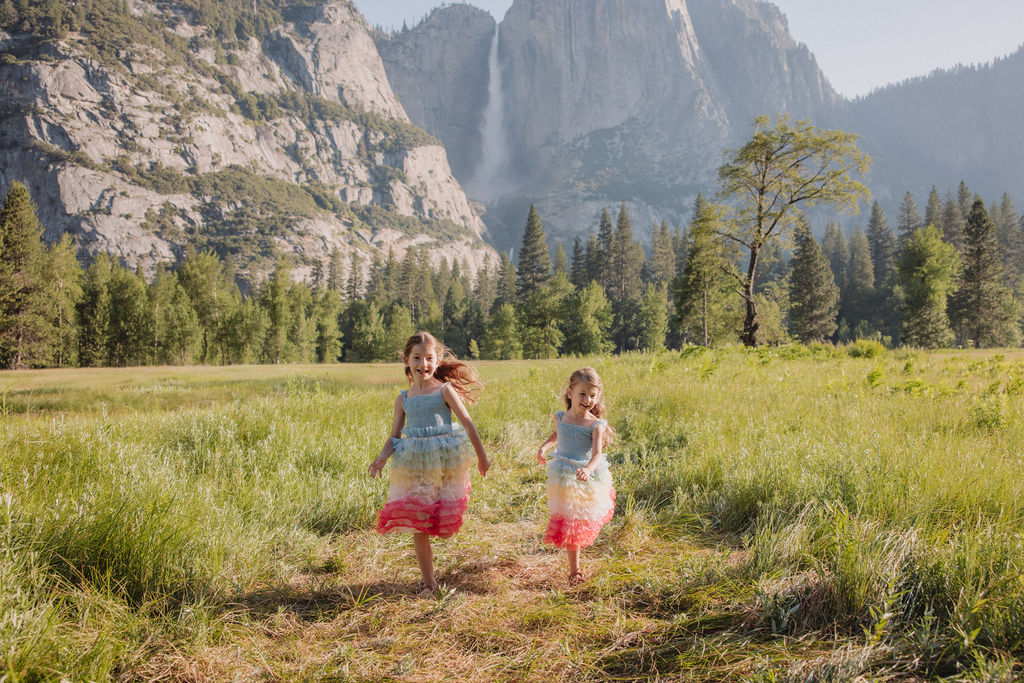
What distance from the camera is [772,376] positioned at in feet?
35.2

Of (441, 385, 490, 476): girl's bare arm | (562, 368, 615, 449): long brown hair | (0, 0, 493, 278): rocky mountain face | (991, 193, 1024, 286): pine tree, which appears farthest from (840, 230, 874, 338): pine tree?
(0, 0, 493, 278): rocky mountain face

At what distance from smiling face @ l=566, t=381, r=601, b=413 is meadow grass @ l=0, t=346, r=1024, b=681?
1.28 meters

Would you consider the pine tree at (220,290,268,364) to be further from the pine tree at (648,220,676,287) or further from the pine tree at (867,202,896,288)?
the pine tree at (867,202,896,288)

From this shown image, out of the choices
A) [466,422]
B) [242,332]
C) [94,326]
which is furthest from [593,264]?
[466,422]

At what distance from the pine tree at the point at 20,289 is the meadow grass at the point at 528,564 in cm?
4338

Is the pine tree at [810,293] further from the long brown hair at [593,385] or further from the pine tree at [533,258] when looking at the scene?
the long brown hair at [593,385]

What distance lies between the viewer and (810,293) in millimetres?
54156

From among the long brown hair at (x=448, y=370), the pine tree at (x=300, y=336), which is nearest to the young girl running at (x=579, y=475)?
the long brown hair at (x=448, y=370)

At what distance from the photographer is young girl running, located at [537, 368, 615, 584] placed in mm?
3652

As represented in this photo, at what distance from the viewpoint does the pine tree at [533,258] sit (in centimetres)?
7044

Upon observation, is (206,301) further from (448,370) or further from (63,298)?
(448,370)

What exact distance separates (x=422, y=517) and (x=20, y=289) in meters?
48.7

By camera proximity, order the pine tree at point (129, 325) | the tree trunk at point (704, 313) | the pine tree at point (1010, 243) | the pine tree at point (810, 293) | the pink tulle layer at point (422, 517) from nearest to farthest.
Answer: the pink tulle layer at point (422, 517) < the pine tree at point (129, 325) < the tree trunk at point (704, 313) < the pine tree at point (810, 293) < the pine tree at point (1010, 243)

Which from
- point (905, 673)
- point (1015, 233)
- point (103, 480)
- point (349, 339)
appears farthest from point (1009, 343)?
point (349, 339)
